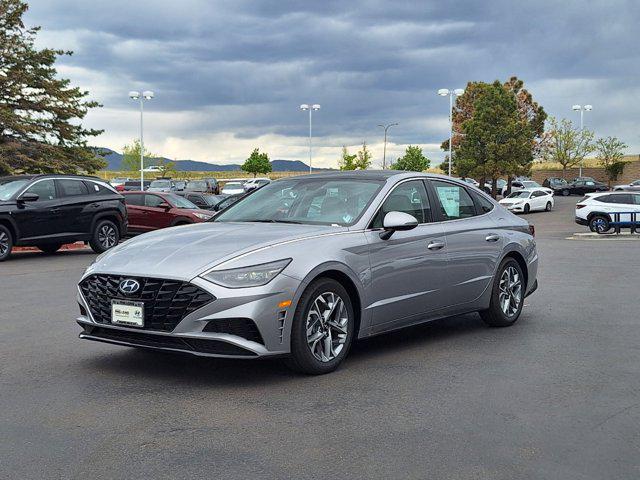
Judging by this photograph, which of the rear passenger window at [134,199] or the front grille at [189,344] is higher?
the rear passenger window at [134,199]

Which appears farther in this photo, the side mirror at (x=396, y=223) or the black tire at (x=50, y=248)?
the black tire at (x=50, y=248)

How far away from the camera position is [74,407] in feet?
17.5

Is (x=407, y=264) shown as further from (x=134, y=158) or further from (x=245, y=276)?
(x=134, y=158)

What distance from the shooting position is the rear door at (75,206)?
1817 cm

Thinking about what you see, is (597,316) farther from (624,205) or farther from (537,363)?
(624,205)

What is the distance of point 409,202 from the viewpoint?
7410 millimetres

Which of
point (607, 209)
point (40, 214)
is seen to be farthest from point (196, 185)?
point (40, 214)

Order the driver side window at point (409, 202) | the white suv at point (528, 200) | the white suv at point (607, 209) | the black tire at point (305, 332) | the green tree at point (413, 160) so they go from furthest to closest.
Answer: the green tree at point (413, 160) → the white suv at point (528, 200) → the white suv at point (607, 209) → the driver side window at point (409, 202) → the black tire at point (305, 332)

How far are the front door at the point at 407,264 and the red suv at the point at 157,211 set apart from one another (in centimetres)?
1735

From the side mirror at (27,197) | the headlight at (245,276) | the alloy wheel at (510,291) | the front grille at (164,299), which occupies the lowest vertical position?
the alloy wheel at (510,291)

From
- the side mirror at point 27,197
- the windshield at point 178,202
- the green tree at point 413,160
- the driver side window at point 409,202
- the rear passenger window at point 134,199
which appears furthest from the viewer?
the green tree at point 413,160

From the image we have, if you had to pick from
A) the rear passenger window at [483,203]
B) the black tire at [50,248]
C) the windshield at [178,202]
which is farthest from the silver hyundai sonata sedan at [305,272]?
the windshield at [178,202]

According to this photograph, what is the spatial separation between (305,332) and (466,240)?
252 centimetres

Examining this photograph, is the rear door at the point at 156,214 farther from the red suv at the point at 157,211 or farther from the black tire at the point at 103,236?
the black tire at the point at 103,236
